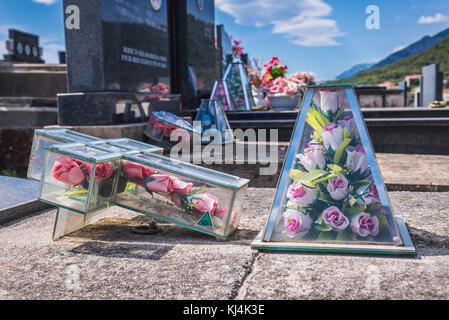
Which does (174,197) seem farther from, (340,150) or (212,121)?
(212,121)

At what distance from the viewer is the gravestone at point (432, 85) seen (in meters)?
13.7

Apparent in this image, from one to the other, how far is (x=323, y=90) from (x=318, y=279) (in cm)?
91

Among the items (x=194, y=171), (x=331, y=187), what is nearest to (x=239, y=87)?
(x=194, y=171)

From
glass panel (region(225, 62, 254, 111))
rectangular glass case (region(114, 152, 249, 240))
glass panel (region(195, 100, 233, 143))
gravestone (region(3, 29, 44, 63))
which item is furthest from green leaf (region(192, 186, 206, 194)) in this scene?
gravestone (region(3, 29, 44, 63))

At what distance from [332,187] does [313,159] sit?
16cm

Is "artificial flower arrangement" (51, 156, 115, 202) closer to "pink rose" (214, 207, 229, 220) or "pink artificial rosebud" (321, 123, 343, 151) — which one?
"pink rose" (214, 207, 229, 220)

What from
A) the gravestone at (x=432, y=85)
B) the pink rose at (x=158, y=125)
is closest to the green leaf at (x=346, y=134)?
the pink rose at (x=158, y=125)

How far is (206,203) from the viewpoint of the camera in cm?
207

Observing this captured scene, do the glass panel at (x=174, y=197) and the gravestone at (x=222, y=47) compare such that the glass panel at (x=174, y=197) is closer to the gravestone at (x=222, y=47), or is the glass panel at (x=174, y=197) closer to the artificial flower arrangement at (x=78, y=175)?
the artificial flower arrangement at (x=78, y=175)

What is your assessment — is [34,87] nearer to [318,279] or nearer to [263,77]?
[263,77]

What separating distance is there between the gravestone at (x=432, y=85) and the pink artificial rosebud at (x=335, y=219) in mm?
13513

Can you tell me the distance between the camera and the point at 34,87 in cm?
922

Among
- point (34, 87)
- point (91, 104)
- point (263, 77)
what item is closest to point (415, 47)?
point (263, 77)
